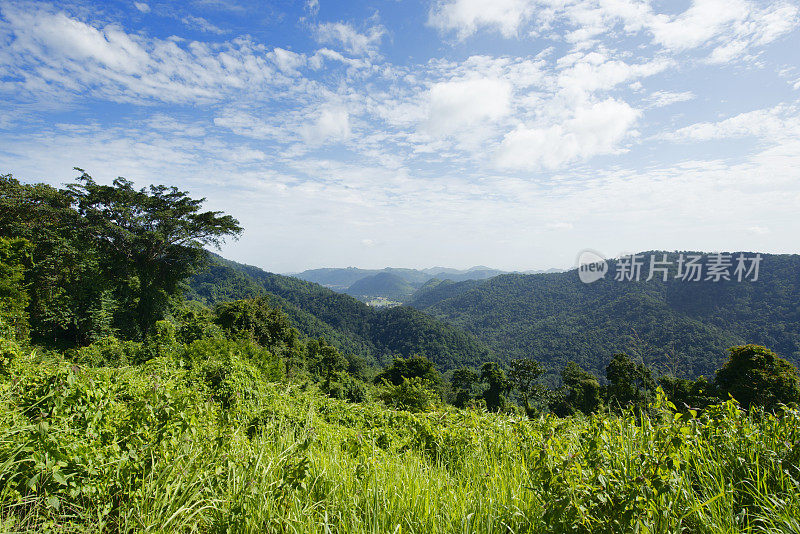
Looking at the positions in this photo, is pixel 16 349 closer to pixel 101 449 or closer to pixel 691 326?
pixel 101 449

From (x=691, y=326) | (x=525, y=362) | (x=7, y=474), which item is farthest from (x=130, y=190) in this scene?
(x=691, y=326)

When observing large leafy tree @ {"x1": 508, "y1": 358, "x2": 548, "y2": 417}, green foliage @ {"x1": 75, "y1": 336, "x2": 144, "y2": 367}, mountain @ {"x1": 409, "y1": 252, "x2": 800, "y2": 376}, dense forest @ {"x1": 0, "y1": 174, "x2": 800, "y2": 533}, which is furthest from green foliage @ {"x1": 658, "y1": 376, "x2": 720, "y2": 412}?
green foliage @ {"x1": 75, "y1": 336, "x2": 144, "y2": 367}

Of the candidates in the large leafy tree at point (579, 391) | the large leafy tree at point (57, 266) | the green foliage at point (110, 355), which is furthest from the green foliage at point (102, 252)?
the large leafy tree at point (579, 391)

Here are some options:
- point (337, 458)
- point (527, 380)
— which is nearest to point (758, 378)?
point (527, 380)

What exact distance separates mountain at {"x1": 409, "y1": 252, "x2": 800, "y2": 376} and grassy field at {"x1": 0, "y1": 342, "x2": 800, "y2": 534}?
47.9m

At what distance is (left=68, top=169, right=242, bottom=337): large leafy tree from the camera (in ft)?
55.8

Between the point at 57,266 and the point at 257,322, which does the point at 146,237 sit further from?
the point at 257,322

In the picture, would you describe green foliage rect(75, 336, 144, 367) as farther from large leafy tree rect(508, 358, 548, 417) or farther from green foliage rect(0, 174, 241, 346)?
large leafy tree rect(508, 358, 548, 417)

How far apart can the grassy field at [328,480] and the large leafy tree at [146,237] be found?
727 inches

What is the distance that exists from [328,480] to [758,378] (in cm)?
2044

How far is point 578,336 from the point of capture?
89.1 meters

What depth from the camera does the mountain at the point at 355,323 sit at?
81250 mm

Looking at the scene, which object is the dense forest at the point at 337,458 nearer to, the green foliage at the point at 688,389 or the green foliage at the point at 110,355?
the green foliage at the point at 110,355

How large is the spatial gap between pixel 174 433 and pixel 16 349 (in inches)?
111
